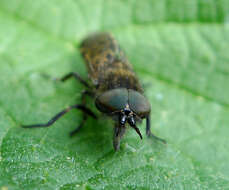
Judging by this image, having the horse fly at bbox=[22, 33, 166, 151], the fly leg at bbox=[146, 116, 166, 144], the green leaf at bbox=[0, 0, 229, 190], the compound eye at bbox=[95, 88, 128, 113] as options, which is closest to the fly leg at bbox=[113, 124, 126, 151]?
the horse fly at bbox=[22, 33, 166, 151]

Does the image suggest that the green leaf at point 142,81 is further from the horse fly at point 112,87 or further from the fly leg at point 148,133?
the horse fly at point 112,87

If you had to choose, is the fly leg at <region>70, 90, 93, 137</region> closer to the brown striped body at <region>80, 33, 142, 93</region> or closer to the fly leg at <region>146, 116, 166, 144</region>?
the brown striped body at <region>80, 33, 142, 93</region>

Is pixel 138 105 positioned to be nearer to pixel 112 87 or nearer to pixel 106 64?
pixel 112 87

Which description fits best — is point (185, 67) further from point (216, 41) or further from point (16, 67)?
point (16, 67)

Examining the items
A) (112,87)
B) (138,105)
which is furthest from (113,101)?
(112,87)

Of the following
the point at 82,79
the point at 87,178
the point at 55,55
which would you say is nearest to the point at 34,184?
the point at 87,178

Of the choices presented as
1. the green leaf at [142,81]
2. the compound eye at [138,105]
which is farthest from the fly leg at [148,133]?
the compound eye at [138,105]
